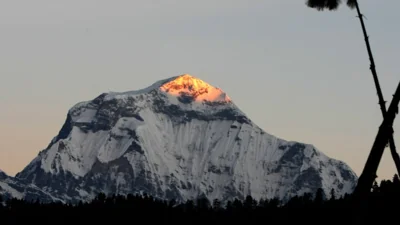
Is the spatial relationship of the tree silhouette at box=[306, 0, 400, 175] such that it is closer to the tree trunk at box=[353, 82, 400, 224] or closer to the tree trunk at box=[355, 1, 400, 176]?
the tree trunk at box=[355, 1, 400, 176]

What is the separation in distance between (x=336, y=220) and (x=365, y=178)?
7066 inches

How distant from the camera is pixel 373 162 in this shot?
2183cm

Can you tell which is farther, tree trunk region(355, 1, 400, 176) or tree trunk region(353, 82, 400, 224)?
tree trunk region(355, 1, 400, 176)

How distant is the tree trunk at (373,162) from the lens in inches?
840

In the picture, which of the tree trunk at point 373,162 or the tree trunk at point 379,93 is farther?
the tree trunk at point 379,93

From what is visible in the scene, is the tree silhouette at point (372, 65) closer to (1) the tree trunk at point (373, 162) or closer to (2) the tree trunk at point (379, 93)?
(2) the tree trunk at point (379, 93)

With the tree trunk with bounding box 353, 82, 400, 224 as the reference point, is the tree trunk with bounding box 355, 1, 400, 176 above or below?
above

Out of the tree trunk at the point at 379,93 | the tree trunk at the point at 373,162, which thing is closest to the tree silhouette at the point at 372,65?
the tree trunk at the point at 379,93

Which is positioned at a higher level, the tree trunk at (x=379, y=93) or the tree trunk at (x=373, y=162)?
the tree trunk at (x=379, y=93)

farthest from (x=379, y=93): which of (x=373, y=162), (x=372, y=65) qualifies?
(x=373, y=162)

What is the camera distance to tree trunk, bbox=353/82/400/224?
70.0 feet

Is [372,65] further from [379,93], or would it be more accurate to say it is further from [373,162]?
[373,162]

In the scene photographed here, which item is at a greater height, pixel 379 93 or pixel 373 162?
pixel 379 93

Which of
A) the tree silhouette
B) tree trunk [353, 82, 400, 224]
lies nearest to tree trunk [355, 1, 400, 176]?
the tree silhouette
